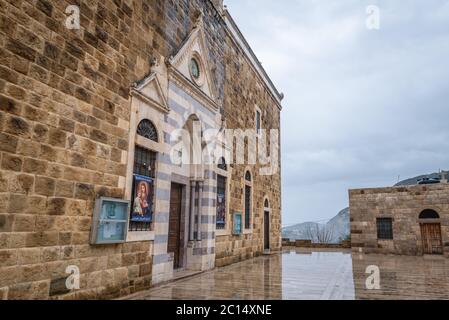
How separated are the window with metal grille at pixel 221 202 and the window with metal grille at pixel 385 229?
10.5m

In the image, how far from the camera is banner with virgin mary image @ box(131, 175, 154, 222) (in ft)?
20.3

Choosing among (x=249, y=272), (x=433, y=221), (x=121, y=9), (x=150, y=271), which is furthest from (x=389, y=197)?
(x=121, y=9)

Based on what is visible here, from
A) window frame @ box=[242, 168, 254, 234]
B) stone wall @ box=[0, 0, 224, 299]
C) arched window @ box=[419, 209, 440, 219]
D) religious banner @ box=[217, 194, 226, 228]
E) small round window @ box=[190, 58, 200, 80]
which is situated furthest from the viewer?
arched window @ box=[419, 209, 440, 219]

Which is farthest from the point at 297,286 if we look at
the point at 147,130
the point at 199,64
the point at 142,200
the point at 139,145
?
the point at 199,64

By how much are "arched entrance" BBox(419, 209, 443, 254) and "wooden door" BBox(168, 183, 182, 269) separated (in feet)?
43.9

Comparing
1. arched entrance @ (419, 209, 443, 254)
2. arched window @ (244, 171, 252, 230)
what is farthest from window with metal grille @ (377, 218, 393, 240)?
arched window @ (244, 171, 252, 230)

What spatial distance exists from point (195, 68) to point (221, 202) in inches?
167

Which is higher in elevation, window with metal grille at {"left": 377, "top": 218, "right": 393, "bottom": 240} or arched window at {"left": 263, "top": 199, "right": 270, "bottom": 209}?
arched window at {"left": 263, "top": 199, "right": 270, "bottom": 209}

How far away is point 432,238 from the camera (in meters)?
15.9

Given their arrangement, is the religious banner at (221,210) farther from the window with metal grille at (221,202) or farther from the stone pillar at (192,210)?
the stone pillar at (192,210)

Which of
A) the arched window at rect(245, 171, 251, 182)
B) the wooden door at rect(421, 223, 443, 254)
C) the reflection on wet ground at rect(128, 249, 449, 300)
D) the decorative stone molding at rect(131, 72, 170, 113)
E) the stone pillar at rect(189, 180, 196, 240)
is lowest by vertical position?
the reflection on wet ground at rect(128, 249, 449, 300)

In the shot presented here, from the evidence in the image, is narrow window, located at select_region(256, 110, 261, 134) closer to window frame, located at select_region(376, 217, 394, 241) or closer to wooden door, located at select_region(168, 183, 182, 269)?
wooden door, located at select_region(168, 183, 182, 269)

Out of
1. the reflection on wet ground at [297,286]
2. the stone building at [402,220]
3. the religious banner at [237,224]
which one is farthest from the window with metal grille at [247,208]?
the stone building at [402,220]

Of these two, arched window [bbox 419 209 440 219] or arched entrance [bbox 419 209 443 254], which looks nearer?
arched entrance [bbox 419 209 443 254]
